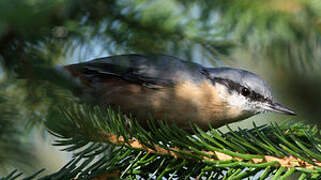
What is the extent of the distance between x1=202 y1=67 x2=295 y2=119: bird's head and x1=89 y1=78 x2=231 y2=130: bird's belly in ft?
0.43

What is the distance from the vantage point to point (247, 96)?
9.77 feet

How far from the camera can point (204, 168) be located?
157cm

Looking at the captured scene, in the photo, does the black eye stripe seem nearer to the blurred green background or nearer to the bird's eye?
the bird's eye

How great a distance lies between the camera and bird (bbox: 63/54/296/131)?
2578mm

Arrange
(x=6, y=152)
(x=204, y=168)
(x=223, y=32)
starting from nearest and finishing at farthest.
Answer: (x=6, y=152) → (x=223, y=32) → (x=204, y=168)

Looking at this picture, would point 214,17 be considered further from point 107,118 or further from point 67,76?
point 107,118

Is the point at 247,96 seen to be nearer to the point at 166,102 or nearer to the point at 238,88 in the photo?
the point at 238,88

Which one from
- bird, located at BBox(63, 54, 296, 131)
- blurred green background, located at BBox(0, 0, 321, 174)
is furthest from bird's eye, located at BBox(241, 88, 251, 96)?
blurred green background, located at BBox(0, 0, 321, 174)

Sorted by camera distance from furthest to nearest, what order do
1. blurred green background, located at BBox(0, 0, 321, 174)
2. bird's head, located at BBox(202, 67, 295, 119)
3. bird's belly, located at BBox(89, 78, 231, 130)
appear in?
1. bird's head, located at BBox(202, 67, 295, 119)
2. bird's belly, located at BBox(89, 78, 231, 130)
3. blurred green background, located at BBox(0, 0, 321, 174)

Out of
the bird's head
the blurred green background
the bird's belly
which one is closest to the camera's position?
the blurred green background

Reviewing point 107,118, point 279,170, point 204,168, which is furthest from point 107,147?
point 279,170

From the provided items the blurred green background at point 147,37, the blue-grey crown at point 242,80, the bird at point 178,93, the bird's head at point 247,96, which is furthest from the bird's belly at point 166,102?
the blurred green background at point 147,37

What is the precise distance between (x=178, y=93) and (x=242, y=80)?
640 mm

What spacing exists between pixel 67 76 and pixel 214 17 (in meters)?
0.51
